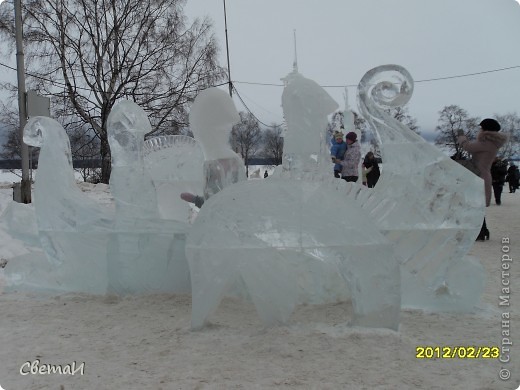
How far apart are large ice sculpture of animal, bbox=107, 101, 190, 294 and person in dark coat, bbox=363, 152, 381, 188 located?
686 centimetres

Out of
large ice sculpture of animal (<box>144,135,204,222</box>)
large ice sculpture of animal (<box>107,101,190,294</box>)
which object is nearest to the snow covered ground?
large ice sculpture of animal (<box>107,101,190,294</box>)

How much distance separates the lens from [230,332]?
300 cm

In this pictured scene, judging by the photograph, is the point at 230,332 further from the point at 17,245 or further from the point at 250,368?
the point at 17,245

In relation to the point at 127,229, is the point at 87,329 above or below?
below

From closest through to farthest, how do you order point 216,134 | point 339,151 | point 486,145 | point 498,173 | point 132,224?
1. point 132,224
2. point 216,134
3. point 486,145
4. point 339,151
5. point 498,173

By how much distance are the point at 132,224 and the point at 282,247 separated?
1363mm

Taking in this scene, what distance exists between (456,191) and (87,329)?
2.46 metres

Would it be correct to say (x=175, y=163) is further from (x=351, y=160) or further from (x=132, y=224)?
(x=351, y=160)

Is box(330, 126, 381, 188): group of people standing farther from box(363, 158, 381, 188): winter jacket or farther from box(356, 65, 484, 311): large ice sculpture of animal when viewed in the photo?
box(356, 65, 484, 311): large ice sculpture of animal

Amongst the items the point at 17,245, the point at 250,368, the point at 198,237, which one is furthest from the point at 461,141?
the point at 17,245

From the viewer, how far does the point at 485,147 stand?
5.53 m

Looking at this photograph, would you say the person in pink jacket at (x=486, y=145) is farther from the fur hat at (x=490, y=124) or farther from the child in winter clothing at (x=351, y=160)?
the child in winter clothing at (x=351, y=160)

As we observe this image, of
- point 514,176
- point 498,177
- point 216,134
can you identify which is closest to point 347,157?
point 216,134

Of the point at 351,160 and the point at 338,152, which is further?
the point at 338,152
